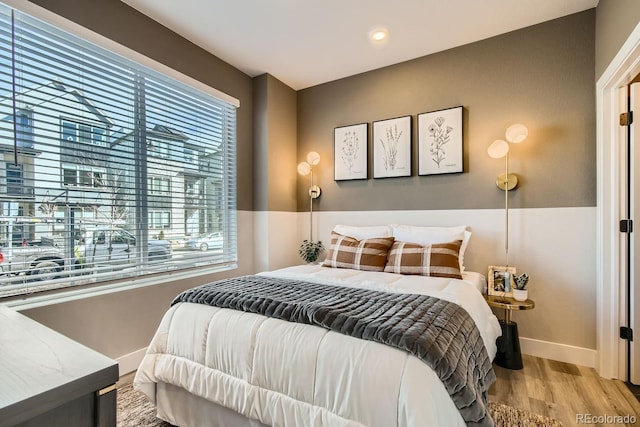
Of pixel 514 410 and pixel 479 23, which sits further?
pixel 479 23

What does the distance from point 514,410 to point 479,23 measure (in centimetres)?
285

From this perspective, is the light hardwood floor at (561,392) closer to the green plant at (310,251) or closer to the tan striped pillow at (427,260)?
the tan striped pillow at (427,260)

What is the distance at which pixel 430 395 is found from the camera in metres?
1.07

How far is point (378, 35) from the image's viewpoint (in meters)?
2.68

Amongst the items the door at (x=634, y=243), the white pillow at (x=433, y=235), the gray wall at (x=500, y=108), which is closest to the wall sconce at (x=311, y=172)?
the gray wall at (x=500, y=108)

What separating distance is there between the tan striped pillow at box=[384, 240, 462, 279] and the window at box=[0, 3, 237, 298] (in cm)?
177

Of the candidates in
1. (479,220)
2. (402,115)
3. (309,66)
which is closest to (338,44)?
(309,66)

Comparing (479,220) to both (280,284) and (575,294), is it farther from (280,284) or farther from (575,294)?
(280,284)

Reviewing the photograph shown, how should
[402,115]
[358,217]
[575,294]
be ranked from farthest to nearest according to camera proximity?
[358,217] → [402,115] → [575,294]

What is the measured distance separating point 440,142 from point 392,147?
47 cm

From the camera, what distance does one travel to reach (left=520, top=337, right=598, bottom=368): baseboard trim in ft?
7.71

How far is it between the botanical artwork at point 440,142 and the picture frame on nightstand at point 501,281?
36.9 inches

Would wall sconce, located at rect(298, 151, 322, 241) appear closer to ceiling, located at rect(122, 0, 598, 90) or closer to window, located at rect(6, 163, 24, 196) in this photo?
ceiling, located at rect(122, 0, 598, 90)

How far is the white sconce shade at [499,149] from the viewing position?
2.50 m
